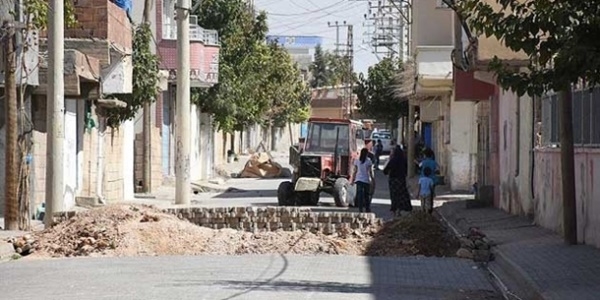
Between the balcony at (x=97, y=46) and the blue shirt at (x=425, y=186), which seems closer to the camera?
the balcony at (x=97, y=46)

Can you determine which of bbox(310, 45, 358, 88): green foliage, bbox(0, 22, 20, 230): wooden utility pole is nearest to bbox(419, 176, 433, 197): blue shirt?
bbox(0, 22, 20, 230): wooden utility pole

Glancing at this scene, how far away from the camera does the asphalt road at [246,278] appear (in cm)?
1459

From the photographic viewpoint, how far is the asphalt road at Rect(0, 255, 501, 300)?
575 inches

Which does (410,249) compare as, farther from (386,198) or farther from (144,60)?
(386,198)

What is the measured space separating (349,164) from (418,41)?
16.4 m

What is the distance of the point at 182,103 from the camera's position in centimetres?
3412

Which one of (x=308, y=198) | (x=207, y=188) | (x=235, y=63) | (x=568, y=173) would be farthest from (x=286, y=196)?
(x=235, y=63)

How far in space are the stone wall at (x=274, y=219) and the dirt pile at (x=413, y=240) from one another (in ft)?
1.99

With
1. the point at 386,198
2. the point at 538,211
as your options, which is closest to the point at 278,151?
the point at 386,198

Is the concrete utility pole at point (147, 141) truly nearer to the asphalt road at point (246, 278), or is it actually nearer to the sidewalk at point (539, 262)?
the sidewalk at point (539, 262)

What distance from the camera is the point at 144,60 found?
38.0m

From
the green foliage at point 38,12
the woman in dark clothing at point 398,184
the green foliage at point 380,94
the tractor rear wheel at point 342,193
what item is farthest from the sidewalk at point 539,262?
the green foliage at point 380,94

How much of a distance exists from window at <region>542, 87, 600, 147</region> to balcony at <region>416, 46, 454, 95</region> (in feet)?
61.3

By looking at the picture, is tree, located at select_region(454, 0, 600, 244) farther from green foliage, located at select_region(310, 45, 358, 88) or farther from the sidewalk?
green foliage, located at select_region(310, 45, 358, 88)
